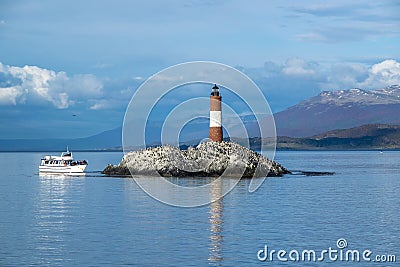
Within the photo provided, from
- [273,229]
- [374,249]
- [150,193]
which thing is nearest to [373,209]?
[273,229]

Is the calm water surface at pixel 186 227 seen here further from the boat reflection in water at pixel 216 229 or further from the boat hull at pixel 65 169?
the boat hull at pixel 65 169

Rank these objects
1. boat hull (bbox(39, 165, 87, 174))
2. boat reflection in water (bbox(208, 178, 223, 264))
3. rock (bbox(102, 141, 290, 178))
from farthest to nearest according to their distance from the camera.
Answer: boat hull (bbox(39, 165, 87, 174))
rock (bbox(102, 141, 290, 178))
boat reflection in water (bbox(208, 178, 223, 264))

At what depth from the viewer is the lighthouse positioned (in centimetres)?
8162

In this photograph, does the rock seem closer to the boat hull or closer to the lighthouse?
the lighthouse

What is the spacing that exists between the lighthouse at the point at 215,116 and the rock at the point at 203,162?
1.06 metres

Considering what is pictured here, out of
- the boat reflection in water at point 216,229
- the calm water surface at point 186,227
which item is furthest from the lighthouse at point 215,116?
the boat reflection in water at point 216,229

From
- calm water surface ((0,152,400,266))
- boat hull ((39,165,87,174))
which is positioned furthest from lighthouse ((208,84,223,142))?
boat hull ((39,165,87,174))

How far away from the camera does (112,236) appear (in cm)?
3650

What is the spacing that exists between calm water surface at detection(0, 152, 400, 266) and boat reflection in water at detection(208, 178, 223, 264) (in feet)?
0.16

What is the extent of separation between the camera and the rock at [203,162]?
82.2 metres

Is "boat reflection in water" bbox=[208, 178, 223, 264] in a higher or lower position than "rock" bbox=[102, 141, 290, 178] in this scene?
lower

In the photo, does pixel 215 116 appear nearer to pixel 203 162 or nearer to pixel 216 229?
pixel 203 162

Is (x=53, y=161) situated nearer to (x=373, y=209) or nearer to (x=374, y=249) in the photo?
(x=373, y=209)

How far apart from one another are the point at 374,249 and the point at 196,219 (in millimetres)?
14097
